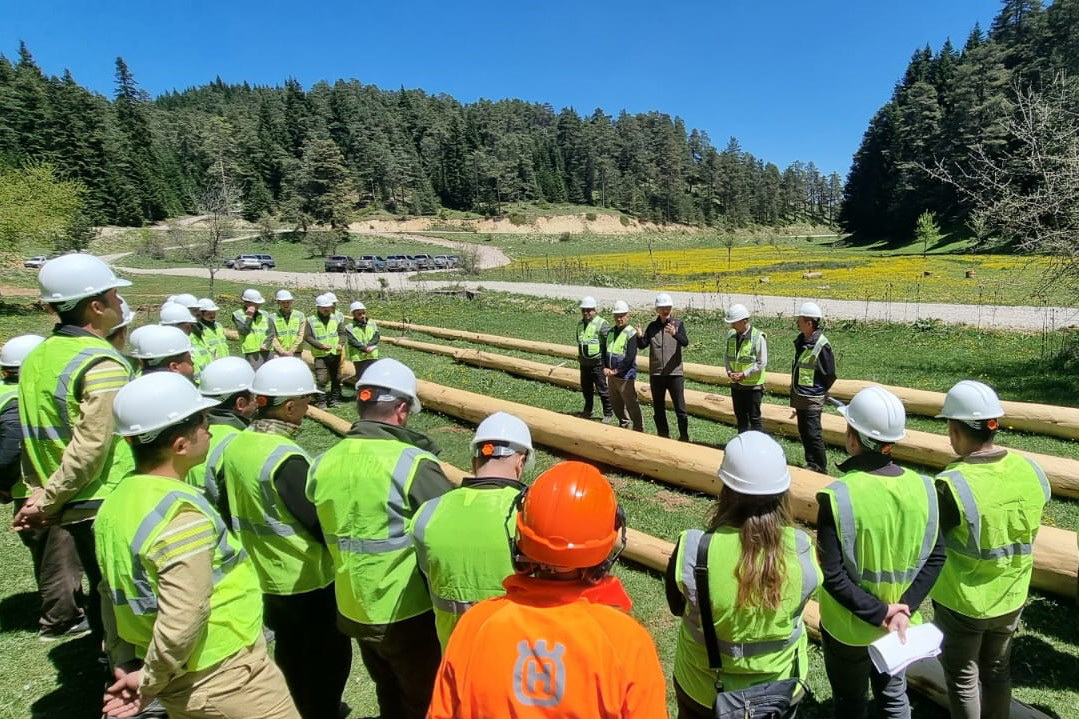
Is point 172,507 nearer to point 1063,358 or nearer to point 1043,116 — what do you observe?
point 1043,116

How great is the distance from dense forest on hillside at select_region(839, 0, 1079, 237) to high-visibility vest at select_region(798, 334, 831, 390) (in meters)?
50.9

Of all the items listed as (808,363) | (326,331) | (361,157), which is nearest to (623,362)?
(808,363)

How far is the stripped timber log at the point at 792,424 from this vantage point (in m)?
6.41

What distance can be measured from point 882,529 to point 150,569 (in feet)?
9.89

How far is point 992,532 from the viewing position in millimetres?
2869

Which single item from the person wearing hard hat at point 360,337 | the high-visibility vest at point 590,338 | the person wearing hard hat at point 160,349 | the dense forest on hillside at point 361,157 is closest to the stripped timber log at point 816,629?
the person wearing hard hat at point 160,349

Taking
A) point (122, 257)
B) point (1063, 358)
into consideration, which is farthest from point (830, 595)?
point (122, 257)

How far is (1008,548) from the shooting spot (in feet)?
9.52

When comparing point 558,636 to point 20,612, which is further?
point 20,612

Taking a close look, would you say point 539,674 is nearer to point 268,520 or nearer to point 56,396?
point 268,520

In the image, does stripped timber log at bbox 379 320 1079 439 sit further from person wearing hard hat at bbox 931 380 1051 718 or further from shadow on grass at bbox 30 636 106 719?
shadow on grass at bbox 30 636 106 719

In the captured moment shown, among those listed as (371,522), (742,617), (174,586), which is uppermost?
(174,586)

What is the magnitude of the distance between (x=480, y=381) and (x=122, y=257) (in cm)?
5589

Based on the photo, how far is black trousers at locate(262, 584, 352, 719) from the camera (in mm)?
3158
